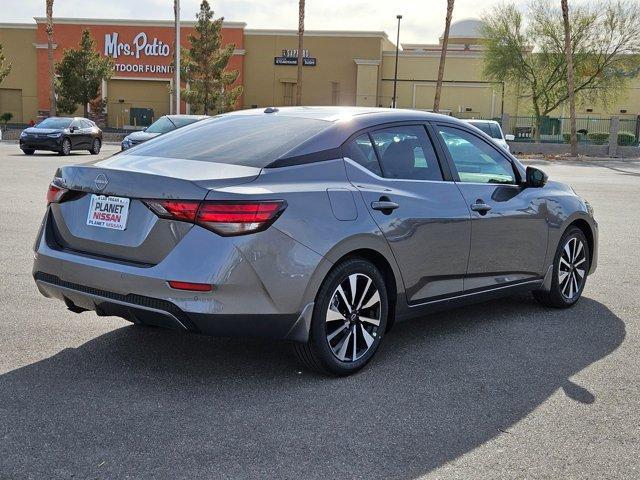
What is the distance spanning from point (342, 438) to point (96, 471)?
1.16 meters

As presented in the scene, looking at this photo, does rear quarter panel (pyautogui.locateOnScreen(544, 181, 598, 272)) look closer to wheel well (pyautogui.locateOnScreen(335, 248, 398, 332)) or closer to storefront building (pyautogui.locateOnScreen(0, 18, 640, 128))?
wheel well (pyautogui.locateOnScreen(335, 248, 398, 332))

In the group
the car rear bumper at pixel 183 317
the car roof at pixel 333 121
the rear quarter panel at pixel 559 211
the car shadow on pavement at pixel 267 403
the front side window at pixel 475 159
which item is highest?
the car roof at pixel 333 121

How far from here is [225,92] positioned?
52.2 meters

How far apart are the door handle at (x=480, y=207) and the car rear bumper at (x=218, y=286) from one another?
156 centimetres

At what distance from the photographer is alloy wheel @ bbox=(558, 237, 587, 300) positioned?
636cm

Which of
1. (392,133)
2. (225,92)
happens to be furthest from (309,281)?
(225,92)

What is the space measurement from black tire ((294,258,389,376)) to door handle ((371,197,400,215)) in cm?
34

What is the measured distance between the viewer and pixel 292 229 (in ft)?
13.4

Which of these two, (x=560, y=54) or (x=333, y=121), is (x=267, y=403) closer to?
(x=333, y=121)

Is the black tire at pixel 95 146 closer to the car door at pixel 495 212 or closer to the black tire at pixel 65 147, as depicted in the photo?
the black tire at pixel 65 147

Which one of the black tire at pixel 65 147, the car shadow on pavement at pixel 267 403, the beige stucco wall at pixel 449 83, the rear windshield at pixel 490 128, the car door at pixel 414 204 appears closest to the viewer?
the car shadow on pavement at pixel 267 403

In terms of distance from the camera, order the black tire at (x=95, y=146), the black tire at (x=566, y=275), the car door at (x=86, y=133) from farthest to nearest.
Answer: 1. the black tire at (x=95, y=146)
2. the car door at (x=86, y=133)
3. the black tire at (x=566, y=275)

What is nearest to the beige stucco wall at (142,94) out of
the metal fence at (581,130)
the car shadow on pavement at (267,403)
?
the metal fence at (581,130)

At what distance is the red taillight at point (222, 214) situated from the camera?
154 inches
